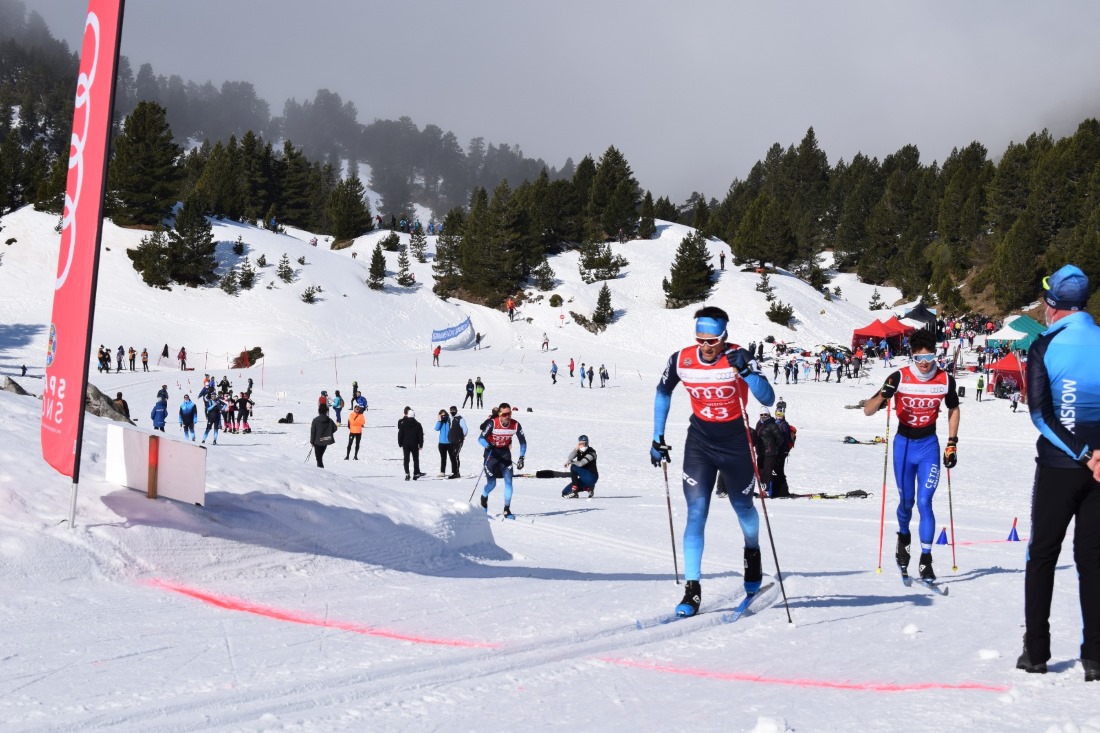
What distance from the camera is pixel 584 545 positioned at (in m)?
9.68

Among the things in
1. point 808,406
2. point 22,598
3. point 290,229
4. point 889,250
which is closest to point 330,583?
point 22,598

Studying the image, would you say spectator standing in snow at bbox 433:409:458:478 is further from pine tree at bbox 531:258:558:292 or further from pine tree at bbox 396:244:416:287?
pine tree at bbox 396:244:416:287

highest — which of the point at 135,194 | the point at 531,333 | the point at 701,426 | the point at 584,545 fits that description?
the point at 135,194

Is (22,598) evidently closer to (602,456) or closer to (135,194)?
(602,456)

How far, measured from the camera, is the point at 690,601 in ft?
18.9

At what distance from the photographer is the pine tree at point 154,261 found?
197 feet

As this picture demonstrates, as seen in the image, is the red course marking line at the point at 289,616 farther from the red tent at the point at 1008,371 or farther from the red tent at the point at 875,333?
the red tent at the point at 875,333

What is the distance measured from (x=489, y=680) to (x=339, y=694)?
0.69 metres

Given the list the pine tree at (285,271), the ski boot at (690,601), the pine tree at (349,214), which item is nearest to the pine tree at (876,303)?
the pine tree at (349,214)

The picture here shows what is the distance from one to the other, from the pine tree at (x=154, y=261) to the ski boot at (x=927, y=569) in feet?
198

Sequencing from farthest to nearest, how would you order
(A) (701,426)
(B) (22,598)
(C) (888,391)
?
(C) (888,391) < (A) (701,426) < (B) (22,598)

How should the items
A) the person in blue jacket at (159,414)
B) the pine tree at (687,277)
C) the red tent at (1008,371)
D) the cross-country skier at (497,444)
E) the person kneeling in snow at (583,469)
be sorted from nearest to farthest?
the cross-country skier at (497,444) < the person kneeling in snow at (583,469) < the person in blue jacket at (159,414) < the red tent at (1008,371) < the pine tree at (687,277)

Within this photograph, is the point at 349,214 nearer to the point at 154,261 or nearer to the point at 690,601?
the point at 154,261

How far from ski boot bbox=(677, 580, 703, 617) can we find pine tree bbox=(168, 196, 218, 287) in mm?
61087
